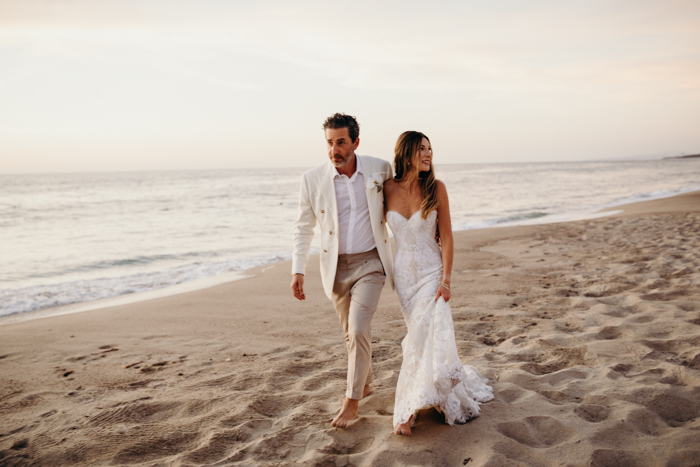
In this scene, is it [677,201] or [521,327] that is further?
[677,201]

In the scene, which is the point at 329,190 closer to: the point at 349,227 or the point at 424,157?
the point at 349,227

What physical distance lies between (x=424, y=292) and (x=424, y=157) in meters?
0.96

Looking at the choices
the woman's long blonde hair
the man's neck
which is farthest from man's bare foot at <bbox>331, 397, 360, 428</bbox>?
the man's neck

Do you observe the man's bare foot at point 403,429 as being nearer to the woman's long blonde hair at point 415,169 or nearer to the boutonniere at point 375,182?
the woman's long blonde hair at point 415,169

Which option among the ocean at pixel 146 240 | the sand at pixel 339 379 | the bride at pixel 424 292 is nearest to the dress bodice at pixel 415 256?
the bride at pixel 424 292

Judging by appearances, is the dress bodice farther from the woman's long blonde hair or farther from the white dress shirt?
the white dress shirt

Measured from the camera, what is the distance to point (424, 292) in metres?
3.21

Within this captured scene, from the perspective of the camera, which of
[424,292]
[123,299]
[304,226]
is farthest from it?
[123,299]

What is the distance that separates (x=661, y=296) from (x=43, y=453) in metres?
6.05

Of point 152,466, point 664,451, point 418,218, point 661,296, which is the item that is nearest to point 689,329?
point 661,296

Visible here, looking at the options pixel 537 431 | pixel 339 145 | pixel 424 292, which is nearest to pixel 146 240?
pixel 339 145

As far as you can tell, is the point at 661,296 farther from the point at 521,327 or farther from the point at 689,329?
the point at 521,327

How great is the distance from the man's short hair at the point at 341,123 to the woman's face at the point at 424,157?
0.52 metres

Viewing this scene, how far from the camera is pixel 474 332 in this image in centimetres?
481
